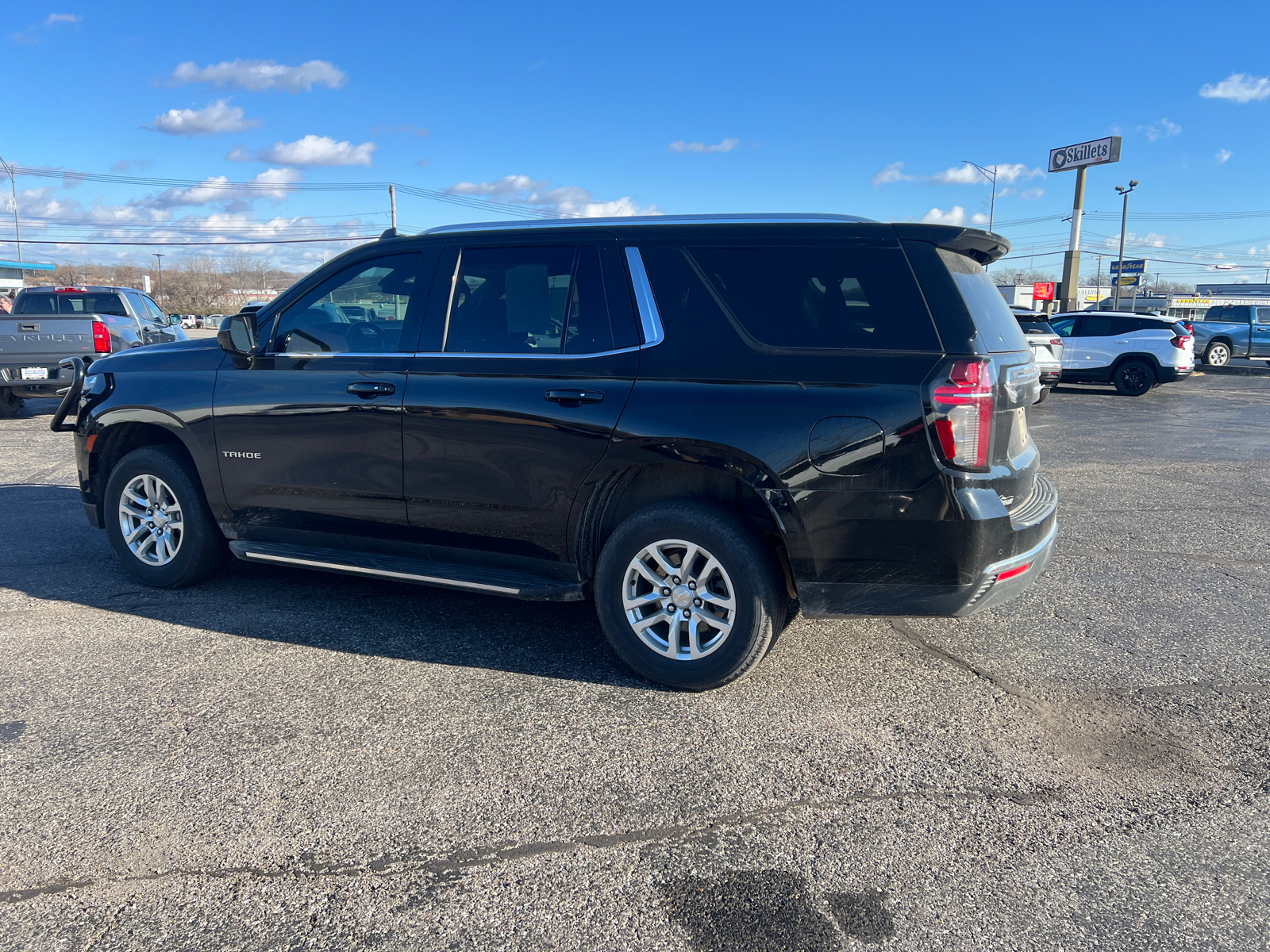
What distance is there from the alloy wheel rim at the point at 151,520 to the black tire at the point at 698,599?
2732 mm

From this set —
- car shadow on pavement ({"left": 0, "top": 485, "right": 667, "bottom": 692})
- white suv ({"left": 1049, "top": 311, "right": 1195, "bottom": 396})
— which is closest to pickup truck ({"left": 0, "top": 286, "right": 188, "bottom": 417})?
car shadow on pavement ({"left": 0, "top": 485, "right": 667, "bottom": 692})

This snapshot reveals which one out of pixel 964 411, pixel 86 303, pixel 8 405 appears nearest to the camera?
Answer: pixel 964 411

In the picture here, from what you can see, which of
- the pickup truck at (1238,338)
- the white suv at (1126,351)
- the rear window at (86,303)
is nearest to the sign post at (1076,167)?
the pickup truck at (1238,338)

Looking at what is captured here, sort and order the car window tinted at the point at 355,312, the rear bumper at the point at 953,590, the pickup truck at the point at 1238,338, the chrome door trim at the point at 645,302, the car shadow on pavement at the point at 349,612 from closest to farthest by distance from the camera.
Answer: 1. the rear bumper at the point at 953,590
2. the chrome door trim at the point at 645,302
3. the car shadow on pavement at the point at 349,612
4. the car window tinted at the point at 355,312
5. the pickup truck at the point at 1238,338

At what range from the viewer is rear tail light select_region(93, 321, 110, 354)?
488 inches

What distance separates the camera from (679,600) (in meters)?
3.94

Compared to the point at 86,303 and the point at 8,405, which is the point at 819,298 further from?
the point at 86,303

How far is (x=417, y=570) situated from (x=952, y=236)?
2840mm

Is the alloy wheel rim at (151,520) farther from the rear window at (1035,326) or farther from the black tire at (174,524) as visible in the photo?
the rear window at (1035,326)

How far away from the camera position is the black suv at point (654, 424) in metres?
3.61

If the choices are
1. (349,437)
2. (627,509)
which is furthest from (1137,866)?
(349,437)

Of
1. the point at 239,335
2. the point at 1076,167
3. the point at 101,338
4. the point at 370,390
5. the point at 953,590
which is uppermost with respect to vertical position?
the point at 1076,167

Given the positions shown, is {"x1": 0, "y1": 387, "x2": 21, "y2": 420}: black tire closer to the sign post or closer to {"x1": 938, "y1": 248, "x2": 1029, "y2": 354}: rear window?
{"x1": 938, "y1": 248, "x2": 1029, "y2": 354}: rear window

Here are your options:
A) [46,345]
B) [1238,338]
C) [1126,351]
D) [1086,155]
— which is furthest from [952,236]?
[1086,155]
